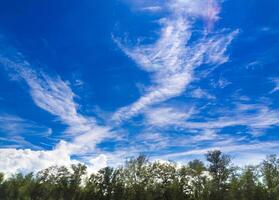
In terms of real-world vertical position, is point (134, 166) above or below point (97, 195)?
above

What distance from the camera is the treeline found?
82.9m

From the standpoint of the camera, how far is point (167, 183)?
3814 inches

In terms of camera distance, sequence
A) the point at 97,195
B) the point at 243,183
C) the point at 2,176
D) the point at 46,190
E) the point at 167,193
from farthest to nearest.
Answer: the point at 2,176 < the point at 46,190 < the point at 97,195 < the point at 167,193 < the point at 243,183

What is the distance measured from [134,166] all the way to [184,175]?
14798 millimetres

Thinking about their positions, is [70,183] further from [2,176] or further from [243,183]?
[243,183]

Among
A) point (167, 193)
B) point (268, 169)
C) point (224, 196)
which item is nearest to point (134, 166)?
point (167, 193)

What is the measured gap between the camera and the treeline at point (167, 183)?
82.9 m

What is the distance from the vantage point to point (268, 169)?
84.7 meters

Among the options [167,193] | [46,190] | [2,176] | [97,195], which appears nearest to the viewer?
[167,193]

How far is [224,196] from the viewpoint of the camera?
86.7m

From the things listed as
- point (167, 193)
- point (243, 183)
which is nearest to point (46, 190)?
point (167, 193)

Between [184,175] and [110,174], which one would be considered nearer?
[184,175]

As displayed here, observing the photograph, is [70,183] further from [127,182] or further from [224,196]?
[224,196]

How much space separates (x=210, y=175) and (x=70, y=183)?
41897 millimetres
